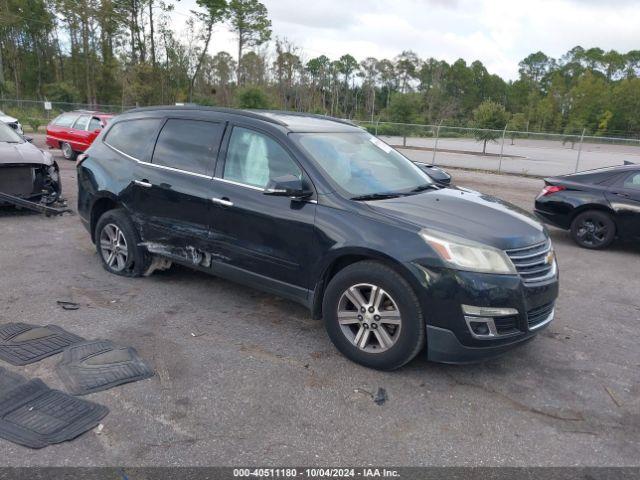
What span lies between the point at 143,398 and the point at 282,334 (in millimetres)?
1365

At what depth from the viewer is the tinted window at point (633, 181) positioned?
7.97 meters

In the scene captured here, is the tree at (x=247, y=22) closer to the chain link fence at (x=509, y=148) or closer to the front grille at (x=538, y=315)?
the chain link fence at (x=509, y=148)

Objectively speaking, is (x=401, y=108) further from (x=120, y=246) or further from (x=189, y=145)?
(x=189, y=145)

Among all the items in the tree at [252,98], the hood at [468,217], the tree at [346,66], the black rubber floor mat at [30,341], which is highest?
the tree at [346,66]

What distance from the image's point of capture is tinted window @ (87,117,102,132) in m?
16.4

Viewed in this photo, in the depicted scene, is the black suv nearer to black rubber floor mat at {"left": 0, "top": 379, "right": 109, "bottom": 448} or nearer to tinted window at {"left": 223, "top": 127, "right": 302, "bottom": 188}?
tinted window at {"left": 223, "top": 127, "right": 302, "bottom": 188}

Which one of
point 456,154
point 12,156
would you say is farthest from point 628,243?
point 456,154

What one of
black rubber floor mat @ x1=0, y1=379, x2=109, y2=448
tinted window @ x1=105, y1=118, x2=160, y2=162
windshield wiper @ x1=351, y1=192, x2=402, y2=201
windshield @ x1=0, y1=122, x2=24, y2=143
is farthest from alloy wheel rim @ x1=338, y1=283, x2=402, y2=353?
windshield @ x1=0, y1=122, x2=24, y2=143

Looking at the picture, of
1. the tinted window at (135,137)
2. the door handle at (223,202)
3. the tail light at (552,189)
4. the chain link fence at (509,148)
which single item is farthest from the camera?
the chain link fence at (509,148)

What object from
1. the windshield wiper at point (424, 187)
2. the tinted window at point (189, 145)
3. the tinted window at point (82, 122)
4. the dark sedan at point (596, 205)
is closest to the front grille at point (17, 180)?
the tinted window at point (189, 145)

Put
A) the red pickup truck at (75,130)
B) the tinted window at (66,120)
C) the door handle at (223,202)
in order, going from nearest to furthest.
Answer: the door handle at (223,202) < the red pickup truck at (75,130) < the tinted window at (66,120)

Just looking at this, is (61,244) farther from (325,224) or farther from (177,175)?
(325,224)

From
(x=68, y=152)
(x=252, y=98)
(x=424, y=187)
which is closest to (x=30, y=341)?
(x=424, y=187)

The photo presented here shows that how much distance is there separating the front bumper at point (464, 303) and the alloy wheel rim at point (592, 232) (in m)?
5.29
